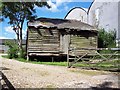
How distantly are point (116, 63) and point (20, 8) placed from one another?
51.1ft

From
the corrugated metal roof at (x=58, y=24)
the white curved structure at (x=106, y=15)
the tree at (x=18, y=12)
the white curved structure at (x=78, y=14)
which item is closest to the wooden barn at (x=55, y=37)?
the corrugated metal roof at (x=58, y=24)

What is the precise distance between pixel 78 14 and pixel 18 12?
48.7ft

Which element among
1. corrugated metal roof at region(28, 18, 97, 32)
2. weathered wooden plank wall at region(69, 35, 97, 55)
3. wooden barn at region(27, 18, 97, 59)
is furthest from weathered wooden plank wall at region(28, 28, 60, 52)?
weathered wooden plank wall at region(69, 35, 97, 55)

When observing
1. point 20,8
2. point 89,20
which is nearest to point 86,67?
point 20,8

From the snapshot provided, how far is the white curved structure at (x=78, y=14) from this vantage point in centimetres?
3879

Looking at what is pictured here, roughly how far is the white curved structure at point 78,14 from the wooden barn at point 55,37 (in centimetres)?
1213

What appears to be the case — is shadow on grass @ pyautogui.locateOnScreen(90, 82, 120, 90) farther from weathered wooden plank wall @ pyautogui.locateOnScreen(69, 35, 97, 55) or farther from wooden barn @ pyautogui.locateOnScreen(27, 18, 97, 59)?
weathered wooden plank wall @ pyautogui.locateOnScreen(69, 35, 97, 55)

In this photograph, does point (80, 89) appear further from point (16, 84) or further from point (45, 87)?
point (16, 84)

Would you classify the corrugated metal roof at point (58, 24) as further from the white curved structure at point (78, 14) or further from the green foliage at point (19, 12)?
the white curved structure at point (78, 14)

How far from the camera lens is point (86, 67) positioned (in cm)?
1532

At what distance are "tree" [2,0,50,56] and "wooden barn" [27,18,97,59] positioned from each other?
8.29ft

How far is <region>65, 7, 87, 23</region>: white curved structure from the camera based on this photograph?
3879cm

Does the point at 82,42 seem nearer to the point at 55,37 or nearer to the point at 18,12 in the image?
the point at 55,37

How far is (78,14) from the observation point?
40.6 meters
